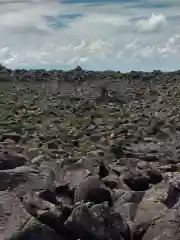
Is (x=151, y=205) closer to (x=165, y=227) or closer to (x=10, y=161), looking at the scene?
(x=165, y=227)

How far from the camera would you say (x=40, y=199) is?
27.5 feet

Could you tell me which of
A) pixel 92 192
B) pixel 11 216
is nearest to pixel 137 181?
pixel 92 192

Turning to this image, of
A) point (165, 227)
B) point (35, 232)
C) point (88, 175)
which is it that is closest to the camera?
point (35, 232)

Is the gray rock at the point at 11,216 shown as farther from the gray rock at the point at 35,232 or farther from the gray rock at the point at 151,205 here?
the gray rock at the point at 151,205

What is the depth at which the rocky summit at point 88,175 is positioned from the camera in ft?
25.4

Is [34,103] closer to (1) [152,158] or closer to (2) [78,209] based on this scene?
(1) [152,158]

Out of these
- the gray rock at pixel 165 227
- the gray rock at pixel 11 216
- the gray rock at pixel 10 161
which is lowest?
the gray rock at pixel 165 227

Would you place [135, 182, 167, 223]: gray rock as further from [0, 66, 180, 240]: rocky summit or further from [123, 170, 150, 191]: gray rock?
[123, 170, 150, 191]: gray rock

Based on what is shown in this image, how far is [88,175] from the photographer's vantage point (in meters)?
10.1

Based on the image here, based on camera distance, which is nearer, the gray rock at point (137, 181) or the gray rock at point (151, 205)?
the gray rock at point (151, 205)

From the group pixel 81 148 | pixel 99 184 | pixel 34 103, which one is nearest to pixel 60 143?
pixel 81 148

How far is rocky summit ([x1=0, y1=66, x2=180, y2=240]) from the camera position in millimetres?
7738

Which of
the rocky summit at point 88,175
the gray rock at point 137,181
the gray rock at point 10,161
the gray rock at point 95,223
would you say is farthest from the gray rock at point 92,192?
the gray rock at point 10,161

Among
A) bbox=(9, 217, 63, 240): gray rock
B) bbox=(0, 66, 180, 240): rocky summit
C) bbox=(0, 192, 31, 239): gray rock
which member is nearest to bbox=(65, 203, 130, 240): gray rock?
bbox=(0, 66, 180, 240): rocky summit
